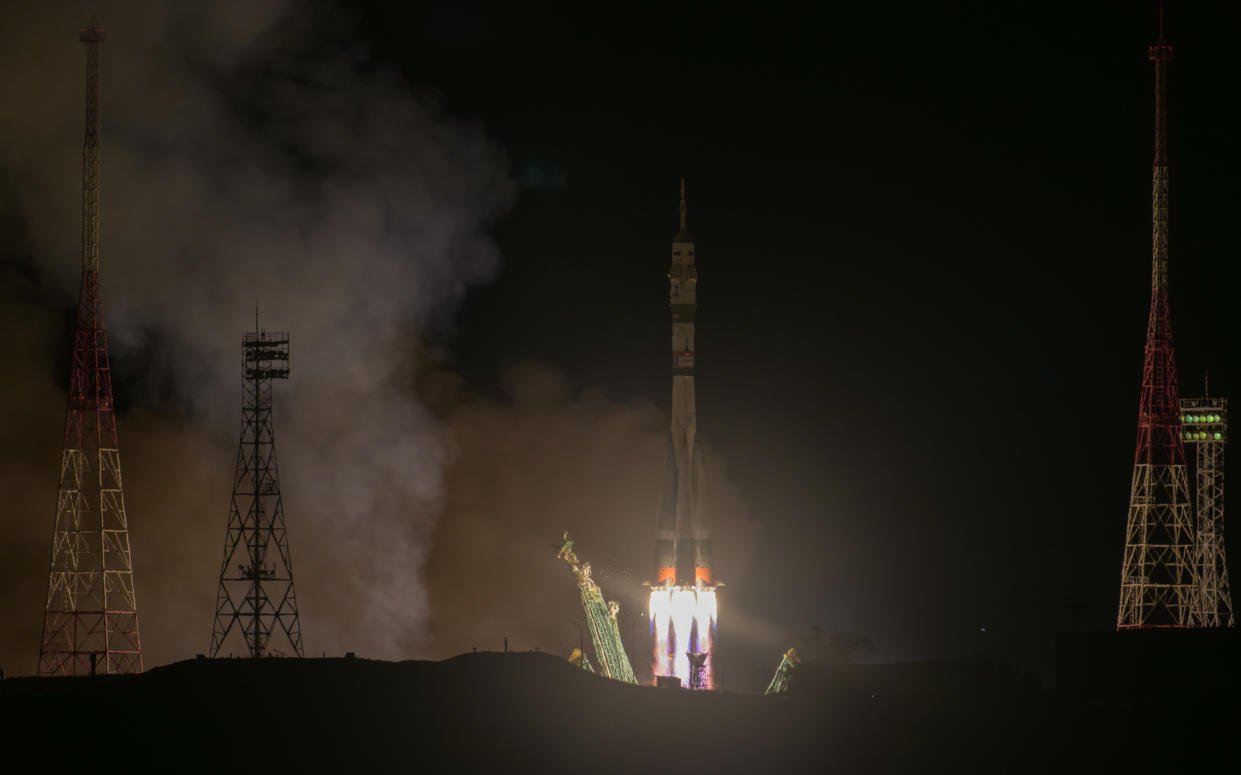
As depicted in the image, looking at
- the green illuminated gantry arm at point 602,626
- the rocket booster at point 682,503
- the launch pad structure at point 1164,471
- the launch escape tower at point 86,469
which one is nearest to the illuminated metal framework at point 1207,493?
the launch pad structure at point 1164,471

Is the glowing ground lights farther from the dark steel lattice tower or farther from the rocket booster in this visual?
the dark steel lattice tower

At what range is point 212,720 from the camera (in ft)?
250

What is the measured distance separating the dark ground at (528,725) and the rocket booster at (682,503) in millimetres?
14747

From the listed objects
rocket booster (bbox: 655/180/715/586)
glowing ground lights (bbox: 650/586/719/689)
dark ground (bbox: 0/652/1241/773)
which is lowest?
dark ground (bbox: 0/652/1241/773)

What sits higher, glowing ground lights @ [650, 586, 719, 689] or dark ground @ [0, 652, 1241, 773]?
glowing ground lights @ [650, 586, 719, 689]

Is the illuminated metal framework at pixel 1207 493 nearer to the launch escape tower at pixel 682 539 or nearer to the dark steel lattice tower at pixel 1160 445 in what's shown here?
the dark steel lattice tower at pixel 1160 445

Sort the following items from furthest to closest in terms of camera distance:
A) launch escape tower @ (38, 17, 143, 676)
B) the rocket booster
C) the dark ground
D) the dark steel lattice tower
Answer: the rocket booster < the dark steel lattice tower < launch escape tower @ (38, 17, 143, 676) < the dark ground

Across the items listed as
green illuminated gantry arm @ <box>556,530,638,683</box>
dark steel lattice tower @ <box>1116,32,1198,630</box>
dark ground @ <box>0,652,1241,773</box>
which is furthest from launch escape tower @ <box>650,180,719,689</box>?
dark steel lattice tower @ <box>1116,32,1198,630</box>

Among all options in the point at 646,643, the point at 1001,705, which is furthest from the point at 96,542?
the point at 1001,705

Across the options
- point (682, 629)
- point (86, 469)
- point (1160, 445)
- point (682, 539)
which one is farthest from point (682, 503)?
point (86, 469)

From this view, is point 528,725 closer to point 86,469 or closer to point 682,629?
point 682,629

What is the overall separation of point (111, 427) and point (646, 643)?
32.6 meters

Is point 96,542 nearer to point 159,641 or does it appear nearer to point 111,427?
point 159,641

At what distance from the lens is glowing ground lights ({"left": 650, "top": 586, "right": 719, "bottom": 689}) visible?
4099 inches
